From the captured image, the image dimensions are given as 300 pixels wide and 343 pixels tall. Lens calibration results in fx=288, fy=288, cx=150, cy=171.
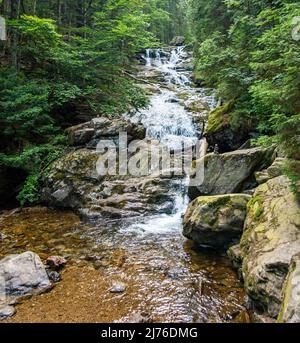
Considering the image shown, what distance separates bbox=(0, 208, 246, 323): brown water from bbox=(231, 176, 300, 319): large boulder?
2.35 ft

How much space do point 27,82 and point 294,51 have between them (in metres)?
10.5

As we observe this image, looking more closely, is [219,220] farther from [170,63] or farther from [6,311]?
[170,63]

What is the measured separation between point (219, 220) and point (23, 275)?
412cm

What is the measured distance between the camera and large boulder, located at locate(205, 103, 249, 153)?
9.81m

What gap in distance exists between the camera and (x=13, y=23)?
10812 millimetres

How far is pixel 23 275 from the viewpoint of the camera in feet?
17.6

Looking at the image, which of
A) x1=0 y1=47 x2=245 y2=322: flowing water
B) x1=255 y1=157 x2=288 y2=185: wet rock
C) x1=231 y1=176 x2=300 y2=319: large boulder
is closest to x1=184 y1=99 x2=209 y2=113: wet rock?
x1=0 y1=47 x2=245 y2=322: flowing water

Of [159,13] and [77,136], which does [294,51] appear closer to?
[77,136]

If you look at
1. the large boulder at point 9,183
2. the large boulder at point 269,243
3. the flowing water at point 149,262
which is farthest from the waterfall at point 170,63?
the large boulder at point 269,243

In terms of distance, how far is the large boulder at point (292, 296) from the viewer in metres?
2.96

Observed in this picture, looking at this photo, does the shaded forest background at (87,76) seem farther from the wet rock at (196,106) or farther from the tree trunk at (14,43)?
the wet rock at (196,106)

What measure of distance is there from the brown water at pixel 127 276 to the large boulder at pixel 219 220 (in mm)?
372
